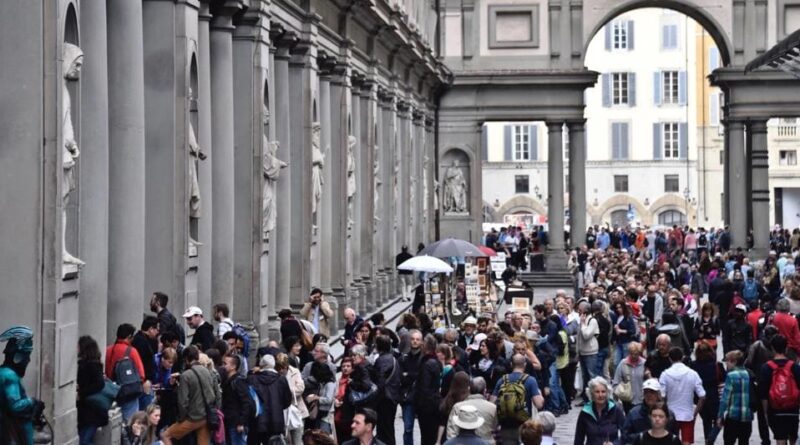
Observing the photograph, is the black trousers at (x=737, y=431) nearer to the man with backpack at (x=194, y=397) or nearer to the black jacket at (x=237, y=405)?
the black jacket at (x=237, y=405)

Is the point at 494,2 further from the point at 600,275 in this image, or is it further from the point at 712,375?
the point at 712,375

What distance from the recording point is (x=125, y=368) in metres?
15.3

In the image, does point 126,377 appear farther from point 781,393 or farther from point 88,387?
point 781,393

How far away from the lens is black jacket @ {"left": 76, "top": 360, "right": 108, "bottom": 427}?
48.2 ft

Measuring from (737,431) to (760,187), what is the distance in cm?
3697

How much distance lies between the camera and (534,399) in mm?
16531

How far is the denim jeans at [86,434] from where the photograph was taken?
586 inches

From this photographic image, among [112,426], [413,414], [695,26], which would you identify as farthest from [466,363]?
[695,26]

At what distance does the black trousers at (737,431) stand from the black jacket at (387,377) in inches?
141

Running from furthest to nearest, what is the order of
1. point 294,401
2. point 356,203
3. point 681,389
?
point 356,203 → point 681,389 → point 294,401

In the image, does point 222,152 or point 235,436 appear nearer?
point 235,436

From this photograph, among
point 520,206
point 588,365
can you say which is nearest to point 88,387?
point 588,365

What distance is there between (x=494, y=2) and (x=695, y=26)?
117 ft

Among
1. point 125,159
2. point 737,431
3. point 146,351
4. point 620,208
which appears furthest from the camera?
point 620,208
